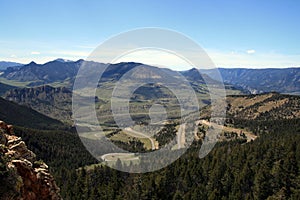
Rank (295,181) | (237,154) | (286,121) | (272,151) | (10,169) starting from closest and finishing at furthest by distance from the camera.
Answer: (10,169) < (295,181) < (272,151) < (237,154) < (286,121)

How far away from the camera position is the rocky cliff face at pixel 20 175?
22.5m

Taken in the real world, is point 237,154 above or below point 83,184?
above

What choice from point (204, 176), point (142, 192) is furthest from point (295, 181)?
point (142, 192)

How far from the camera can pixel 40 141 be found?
18250 cm

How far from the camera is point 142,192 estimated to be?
77500 millimetres

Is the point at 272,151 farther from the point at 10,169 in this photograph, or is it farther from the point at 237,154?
the point at 10,169

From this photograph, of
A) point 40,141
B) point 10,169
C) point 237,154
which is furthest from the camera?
point 40,141

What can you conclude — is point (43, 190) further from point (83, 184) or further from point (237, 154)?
point (237, 154)

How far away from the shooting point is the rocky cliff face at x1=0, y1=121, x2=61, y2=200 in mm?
22547

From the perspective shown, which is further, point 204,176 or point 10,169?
point 204,176

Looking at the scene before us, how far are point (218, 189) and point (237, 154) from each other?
2095cm

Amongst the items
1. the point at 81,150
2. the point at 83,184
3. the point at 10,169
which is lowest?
the point at 81,150

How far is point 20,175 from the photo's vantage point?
25703 mm

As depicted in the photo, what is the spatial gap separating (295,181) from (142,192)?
35.5 meters
